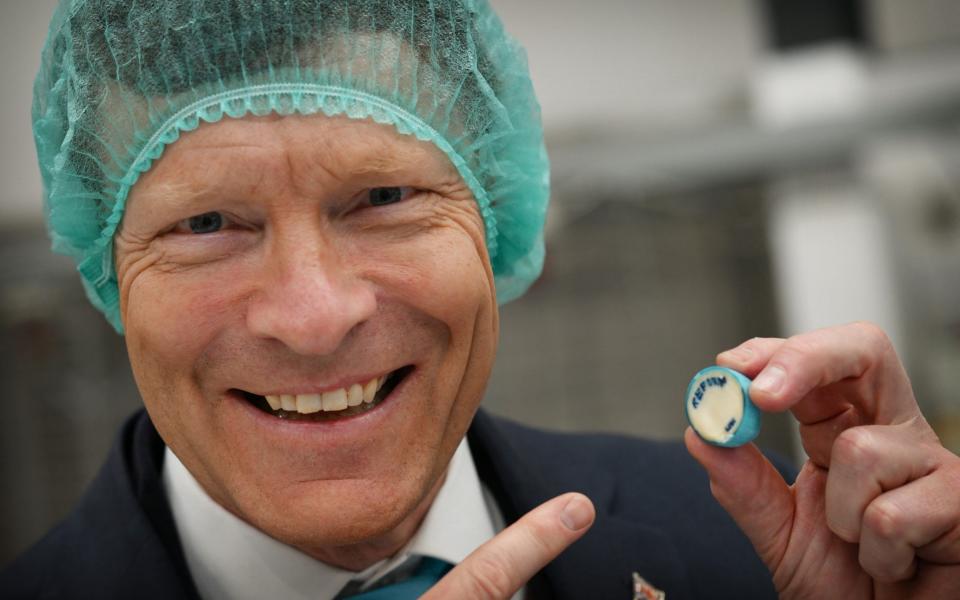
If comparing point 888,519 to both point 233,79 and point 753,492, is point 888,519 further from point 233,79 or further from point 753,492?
point 233,79

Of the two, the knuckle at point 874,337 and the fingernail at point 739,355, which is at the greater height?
the fingernail at point 739,355

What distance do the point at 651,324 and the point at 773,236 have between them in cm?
58

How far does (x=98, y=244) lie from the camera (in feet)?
3.76

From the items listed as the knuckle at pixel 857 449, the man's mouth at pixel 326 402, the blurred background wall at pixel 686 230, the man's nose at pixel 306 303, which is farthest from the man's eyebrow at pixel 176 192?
the blurred background wall at pixel 686 230

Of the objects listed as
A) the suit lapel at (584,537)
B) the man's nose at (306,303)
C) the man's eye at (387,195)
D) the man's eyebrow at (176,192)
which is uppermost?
the man's eyebrow at (176,192)

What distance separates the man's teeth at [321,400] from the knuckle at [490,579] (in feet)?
0.86

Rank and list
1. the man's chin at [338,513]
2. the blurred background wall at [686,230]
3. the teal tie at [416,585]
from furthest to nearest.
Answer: the blurred background wall at [686,230]
the teal tie at [416,585]
the man's chin at [338,513]

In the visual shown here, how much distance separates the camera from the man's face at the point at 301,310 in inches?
38.4

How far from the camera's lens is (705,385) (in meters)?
1.00

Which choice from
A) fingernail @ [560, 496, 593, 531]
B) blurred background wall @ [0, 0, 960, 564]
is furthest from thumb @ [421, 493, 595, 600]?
blurred background wall @ [0, 0, 960, 564]

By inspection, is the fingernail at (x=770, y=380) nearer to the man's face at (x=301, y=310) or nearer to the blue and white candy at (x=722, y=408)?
the blue and white candy at (x=722, y=408)

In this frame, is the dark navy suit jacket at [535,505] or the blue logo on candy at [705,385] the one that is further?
the dark navy suit jacket at [535,505]

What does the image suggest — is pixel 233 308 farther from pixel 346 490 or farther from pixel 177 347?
pixel 346 490

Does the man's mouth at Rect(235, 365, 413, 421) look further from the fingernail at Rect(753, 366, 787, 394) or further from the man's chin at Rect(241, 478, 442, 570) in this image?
the fingernail at Rect(753, 366, 787, 394)
